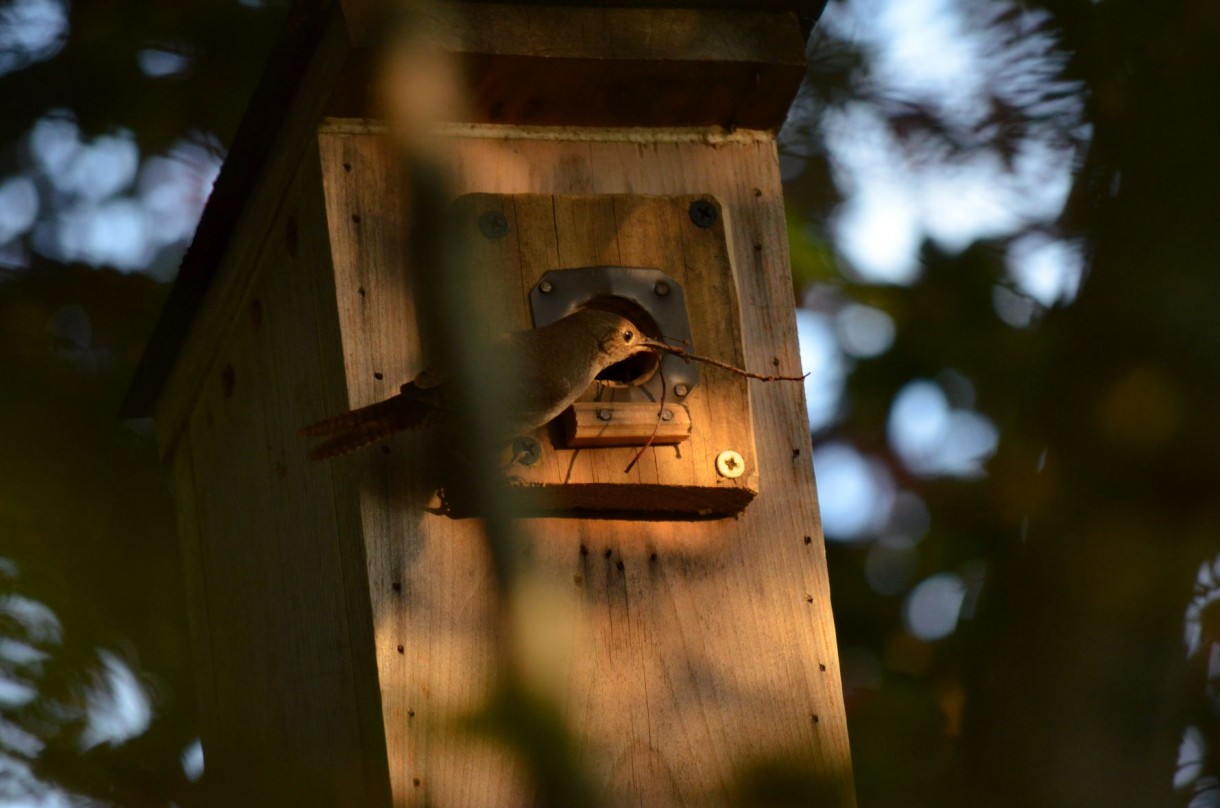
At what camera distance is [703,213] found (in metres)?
2.45

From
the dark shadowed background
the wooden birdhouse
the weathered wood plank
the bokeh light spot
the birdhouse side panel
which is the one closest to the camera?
the dark shadowed background

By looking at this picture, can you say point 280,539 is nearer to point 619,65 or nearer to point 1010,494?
point 619,65

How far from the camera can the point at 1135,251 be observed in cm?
114

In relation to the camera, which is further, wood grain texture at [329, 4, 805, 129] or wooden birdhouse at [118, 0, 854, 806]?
wood grain texture at [329, 4, 805, 129]

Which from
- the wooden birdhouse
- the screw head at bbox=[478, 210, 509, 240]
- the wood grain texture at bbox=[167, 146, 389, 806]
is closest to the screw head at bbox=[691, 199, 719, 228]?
the wooden birdhouse

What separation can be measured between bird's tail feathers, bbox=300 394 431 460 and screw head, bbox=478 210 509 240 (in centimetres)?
33

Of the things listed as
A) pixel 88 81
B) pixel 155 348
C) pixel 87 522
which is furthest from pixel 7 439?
pixel 155 348

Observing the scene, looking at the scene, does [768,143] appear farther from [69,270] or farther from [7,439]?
[7,439]

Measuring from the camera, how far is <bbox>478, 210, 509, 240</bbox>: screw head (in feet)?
7.54

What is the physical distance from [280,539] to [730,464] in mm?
673

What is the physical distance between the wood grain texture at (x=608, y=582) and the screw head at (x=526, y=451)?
10 cm

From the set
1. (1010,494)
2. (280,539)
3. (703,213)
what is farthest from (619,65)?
(1010,494)

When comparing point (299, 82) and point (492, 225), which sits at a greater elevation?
point (299, 82)

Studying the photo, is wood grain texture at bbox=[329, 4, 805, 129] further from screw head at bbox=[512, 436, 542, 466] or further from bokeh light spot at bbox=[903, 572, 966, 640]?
bokeh light spot at bbox=[903, 572, 966, 640]
